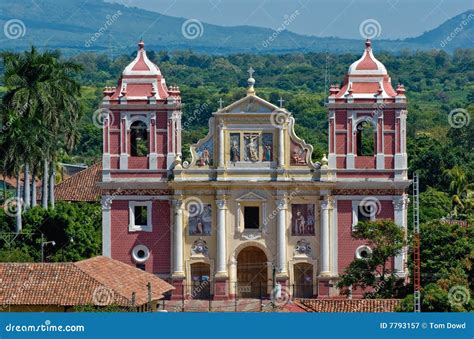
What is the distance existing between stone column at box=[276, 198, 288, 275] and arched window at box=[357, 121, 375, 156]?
3941 mm

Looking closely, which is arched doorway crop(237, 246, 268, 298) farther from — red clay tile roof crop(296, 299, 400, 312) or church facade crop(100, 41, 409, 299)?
red clay tile roof crop(296, 299, 400, 312)

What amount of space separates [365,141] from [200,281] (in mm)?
30454

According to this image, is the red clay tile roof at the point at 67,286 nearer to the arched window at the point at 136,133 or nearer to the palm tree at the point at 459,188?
the arched window at the point at 136,133

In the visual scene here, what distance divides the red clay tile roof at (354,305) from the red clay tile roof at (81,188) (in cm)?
3002

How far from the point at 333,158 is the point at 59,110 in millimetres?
12793

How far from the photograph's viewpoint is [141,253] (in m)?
78.3

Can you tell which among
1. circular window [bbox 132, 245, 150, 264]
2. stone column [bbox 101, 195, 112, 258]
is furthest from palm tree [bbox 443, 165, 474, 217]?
stone column [bbox 101, 195, 112, 258]

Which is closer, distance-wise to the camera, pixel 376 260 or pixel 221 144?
pixel 376 260

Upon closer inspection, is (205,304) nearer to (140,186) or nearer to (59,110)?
(140,186)

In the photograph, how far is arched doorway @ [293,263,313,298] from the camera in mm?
77125

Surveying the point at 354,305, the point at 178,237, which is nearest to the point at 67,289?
the point at 354,305

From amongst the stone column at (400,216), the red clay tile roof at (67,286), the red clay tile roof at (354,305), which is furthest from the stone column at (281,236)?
the red clay tile roof at (67,286)

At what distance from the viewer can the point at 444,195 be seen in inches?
4235

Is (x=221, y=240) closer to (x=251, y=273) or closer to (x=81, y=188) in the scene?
(x=251, y=273)
